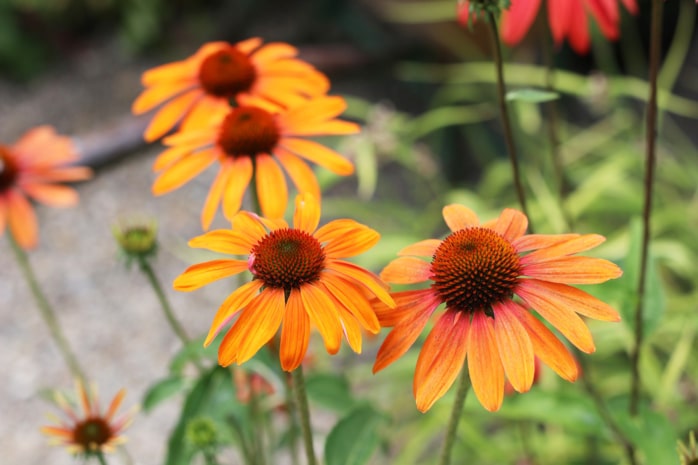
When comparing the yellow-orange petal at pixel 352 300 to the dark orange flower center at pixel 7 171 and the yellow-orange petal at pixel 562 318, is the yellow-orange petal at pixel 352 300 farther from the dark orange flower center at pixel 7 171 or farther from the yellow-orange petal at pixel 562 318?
the dark orange flower center at pixel 7 171

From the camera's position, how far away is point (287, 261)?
1.77 ft

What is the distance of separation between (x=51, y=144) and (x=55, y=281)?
1193 millimetres

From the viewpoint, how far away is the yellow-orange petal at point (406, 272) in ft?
1.89

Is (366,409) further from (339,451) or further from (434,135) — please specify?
(434,135)

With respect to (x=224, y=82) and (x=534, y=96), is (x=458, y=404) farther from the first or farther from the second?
(x=224, y=82)

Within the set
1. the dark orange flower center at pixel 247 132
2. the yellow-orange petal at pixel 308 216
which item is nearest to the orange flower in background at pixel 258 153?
the dark orange flower center at pixel 247 132

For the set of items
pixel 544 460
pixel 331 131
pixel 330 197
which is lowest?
pixel 544 460

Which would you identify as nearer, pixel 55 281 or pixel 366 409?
pixel 366 409

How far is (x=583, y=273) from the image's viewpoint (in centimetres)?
53

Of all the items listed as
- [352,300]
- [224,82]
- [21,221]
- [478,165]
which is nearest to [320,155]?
[224,82]

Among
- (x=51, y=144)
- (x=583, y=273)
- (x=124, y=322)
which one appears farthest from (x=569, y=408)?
(x=124, y=322)

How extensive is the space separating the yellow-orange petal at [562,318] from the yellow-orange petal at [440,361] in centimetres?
5

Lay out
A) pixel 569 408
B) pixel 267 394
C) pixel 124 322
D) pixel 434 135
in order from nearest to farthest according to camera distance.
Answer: pixel 569 408, pixel 267 394, pixel 124 322, pixel 434 135

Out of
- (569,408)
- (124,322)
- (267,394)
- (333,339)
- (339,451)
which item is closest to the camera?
(333,339)
